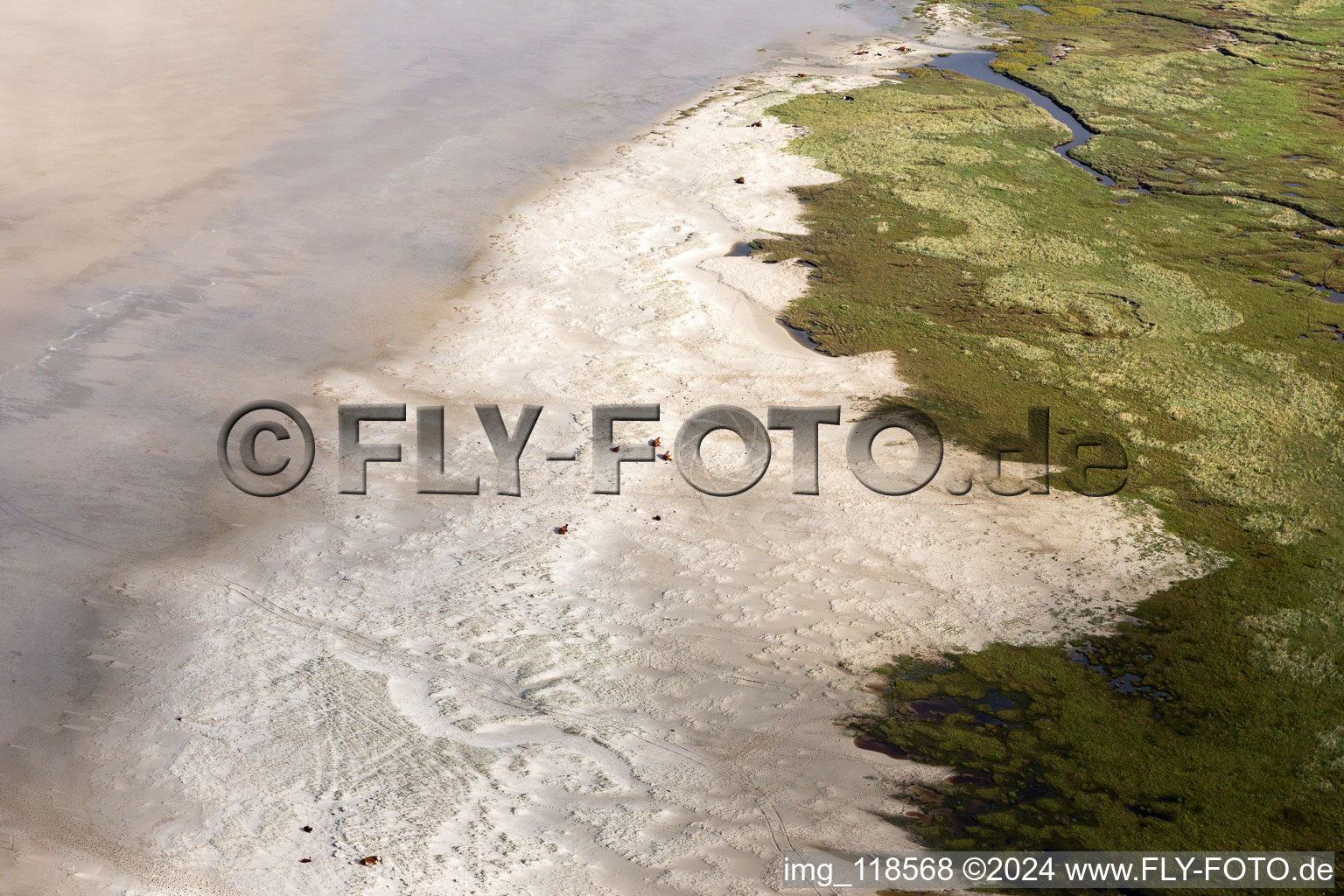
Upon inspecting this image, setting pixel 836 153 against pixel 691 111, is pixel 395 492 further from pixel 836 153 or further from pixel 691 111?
pixel 691 111

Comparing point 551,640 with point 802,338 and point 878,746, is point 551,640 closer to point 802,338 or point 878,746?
point 878,746

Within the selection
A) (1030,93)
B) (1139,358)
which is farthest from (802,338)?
(1030,93)

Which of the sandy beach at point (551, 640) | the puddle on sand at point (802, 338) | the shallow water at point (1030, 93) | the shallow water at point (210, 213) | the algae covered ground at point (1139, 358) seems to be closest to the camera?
the sandy beach at point (551, 640)

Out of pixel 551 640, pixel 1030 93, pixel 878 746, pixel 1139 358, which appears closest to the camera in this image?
pixel 878 746

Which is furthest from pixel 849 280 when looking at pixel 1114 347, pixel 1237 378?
pixel 1237 378

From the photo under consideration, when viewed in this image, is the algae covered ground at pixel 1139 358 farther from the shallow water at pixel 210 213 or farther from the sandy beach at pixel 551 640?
the shallow water at pixel 210 213

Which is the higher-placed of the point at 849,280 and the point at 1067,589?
the point at 849,280

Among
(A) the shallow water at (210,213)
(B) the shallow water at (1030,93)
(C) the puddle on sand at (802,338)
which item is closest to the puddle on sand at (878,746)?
(A) the shallow water at (210,213)
